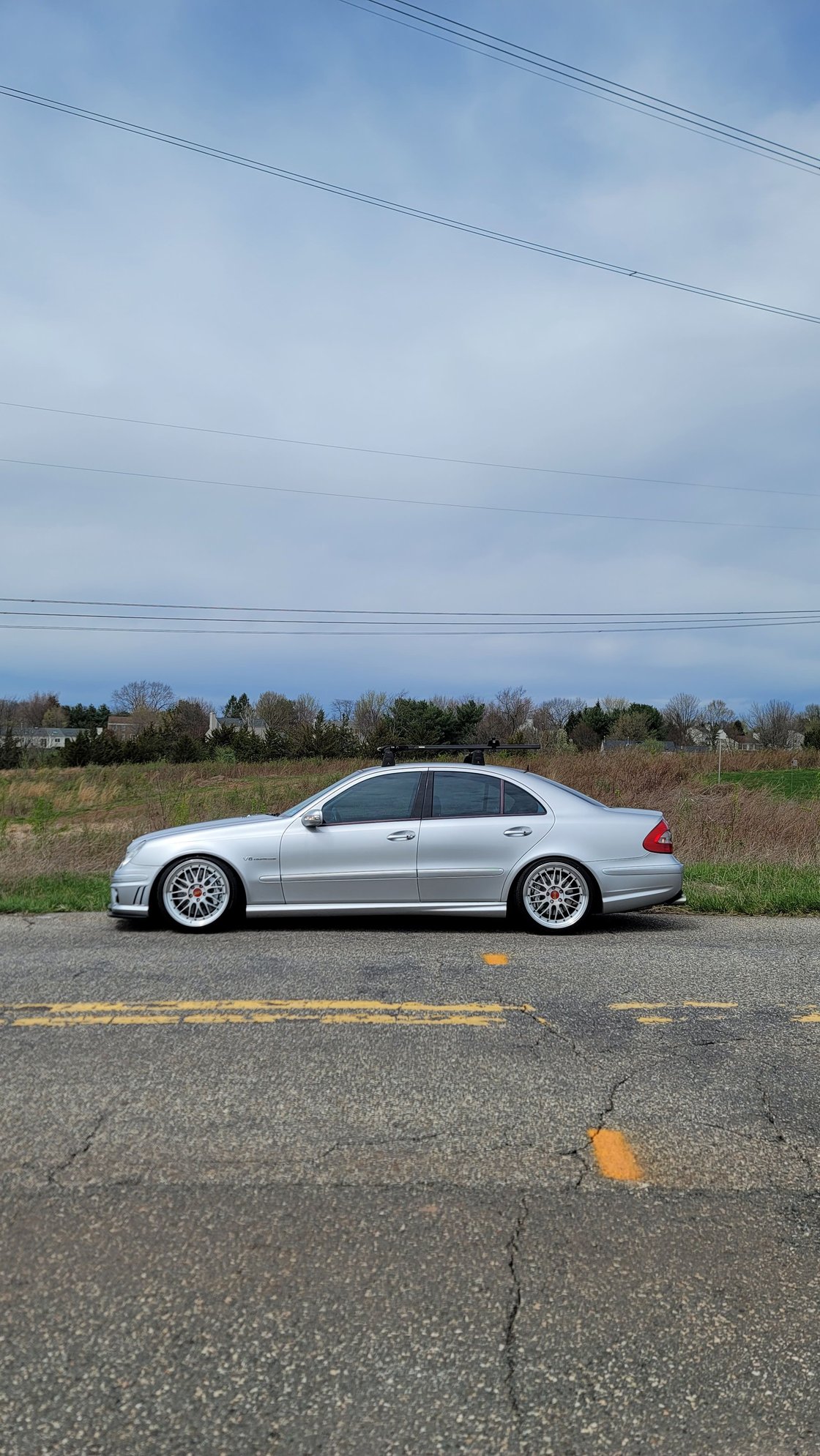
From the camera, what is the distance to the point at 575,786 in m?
23.9

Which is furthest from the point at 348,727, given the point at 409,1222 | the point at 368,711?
the point at 409,1222

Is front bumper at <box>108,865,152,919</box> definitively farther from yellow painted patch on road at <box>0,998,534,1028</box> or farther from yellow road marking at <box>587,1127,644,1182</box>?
yellow road marking at <box>587,1127,644,1182</box>

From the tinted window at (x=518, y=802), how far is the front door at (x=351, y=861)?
2.65ft

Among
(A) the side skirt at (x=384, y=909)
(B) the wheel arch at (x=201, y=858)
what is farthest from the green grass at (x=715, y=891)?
(A) the side skirt at (x=384, y=909)

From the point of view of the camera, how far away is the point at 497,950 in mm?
8039

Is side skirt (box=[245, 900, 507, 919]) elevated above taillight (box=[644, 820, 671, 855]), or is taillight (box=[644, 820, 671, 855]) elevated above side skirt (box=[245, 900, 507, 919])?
taillight (box=[644, 820, 671, 855])

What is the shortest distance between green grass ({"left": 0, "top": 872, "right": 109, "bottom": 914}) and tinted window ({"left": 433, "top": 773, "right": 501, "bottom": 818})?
377 cm

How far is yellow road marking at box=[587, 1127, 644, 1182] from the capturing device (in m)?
3.83

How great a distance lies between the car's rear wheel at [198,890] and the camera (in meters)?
8.82

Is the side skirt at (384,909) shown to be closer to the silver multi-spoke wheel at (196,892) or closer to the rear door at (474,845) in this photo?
the rear door at (474,845)

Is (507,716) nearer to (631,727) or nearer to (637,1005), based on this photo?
(631,727)

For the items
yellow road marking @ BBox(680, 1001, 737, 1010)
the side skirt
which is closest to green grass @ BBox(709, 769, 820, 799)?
the side skirt

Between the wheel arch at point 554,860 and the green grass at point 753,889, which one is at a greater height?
the wheel arch at point 554,860

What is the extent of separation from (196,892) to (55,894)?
10.7 ft
